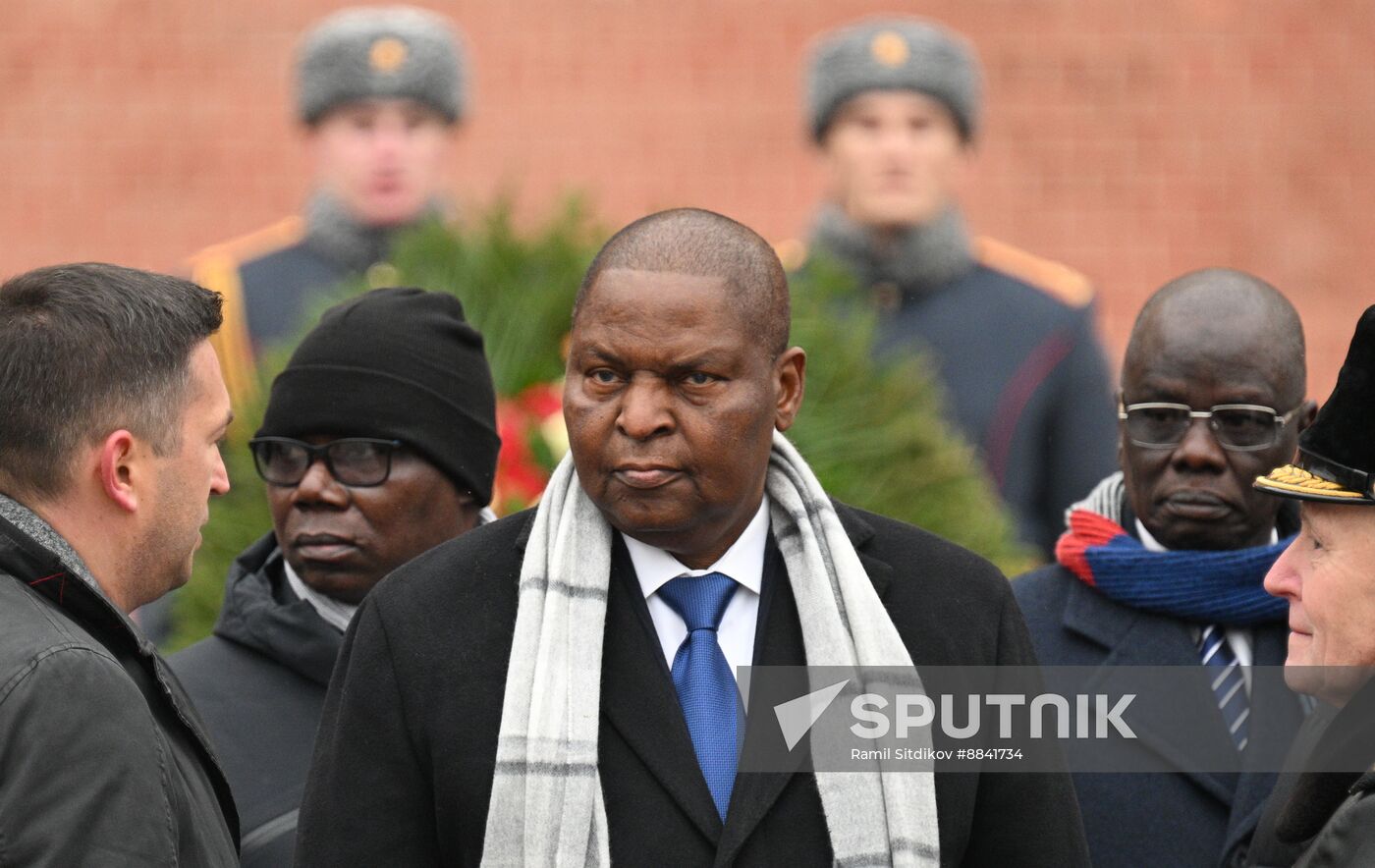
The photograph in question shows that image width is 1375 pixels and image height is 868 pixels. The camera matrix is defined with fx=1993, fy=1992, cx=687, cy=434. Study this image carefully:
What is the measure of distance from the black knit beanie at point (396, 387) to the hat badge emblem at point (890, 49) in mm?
2753

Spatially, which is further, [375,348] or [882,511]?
[882,511]

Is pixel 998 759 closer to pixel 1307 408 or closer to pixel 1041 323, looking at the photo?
pixel 1307 408

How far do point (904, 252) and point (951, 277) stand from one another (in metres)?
0.17

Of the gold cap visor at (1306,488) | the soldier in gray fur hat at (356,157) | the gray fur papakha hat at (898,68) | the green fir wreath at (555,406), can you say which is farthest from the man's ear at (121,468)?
the gray fur papakha hat at (898,68)

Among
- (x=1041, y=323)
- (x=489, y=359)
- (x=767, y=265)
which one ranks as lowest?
(x=1041, y=323)

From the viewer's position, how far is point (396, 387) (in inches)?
141

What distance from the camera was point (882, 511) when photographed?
395 centimetres

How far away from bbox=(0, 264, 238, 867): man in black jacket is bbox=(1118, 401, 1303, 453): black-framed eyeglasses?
1.64 m

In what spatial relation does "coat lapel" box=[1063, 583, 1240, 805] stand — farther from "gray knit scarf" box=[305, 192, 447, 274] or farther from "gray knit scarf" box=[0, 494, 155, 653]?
"gray knit scarf" box=[305, 192, 447, 274]

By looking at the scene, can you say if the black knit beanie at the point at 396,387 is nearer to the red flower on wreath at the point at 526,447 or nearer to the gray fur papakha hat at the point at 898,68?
the red flower on wreath at the point at 526,447

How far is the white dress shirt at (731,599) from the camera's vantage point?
288 cm

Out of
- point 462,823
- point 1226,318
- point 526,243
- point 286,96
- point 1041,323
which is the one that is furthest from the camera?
point 286,96

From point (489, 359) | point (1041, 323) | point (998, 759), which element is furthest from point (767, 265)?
point (1041, 323)

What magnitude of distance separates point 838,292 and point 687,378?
1.53 meters
